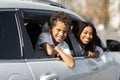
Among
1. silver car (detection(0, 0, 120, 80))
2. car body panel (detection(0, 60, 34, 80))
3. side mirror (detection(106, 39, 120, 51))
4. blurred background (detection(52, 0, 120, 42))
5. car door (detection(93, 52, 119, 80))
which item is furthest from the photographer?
blurred background (detection(52, 0, 120, 42))

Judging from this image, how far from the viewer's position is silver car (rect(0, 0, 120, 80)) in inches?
165

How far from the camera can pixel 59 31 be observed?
489cm

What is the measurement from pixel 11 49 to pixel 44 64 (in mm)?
356

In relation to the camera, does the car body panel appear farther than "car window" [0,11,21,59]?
No

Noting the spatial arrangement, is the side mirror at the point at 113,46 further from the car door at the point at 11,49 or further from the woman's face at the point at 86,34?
the car door at the point at 11,49

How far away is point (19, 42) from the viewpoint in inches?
173

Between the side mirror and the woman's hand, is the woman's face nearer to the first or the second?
the woman's hand

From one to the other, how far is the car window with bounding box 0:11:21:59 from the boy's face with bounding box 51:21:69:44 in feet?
1.95

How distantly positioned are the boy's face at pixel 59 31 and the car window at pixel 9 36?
23.4 inches

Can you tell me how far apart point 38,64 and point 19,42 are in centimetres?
25

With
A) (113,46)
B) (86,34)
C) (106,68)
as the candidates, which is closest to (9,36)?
(86,34)

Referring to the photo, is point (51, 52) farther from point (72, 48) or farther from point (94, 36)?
point (94, 36)

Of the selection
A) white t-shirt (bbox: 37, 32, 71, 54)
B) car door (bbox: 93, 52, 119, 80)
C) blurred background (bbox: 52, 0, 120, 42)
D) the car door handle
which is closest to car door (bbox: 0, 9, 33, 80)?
the car door handle

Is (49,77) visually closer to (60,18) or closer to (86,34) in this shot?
(60,18)
